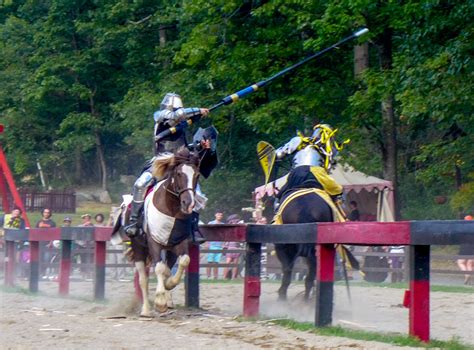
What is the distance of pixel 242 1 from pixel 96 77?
1873 cm

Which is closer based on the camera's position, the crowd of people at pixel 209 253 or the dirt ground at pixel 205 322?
the dirt ground at pixel 205 322

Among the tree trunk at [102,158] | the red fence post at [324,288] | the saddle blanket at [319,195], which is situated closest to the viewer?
the red fence post at [324,288]

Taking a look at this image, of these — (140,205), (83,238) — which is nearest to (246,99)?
(83,238)

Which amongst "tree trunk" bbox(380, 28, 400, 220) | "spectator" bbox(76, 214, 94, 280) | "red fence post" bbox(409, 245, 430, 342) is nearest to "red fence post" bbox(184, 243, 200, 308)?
"red fence post" bbox(409, 245, 430, 342)

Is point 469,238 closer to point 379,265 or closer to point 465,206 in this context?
point 379,265

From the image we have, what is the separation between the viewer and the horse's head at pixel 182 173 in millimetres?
12034

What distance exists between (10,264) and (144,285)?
779 centimetres

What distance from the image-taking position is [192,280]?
13.7 metres

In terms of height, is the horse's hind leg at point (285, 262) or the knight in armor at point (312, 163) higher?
the knight in armor at point (312, 163)

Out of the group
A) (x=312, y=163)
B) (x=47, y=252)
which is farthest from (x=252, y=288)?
(x=47, y=252)

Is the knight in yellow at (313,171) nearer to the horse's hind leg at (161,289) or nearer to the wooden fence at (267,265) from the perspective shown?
the horse's hind leg at (161,289)

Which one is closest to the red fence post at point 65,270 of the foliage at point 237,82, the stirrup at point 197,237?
the stirrup at point 197,237

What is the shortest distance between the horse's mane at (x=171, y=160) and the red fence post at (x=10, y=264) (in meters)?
8.33

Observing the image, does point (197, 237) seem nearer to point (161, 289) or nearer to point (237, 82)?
point (161, 289)
